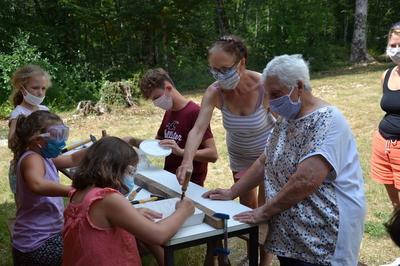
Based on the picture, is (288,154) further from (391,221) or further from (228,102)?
(228,102)

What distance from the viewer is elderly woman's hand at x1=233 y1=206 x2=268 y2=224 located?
2215 mm

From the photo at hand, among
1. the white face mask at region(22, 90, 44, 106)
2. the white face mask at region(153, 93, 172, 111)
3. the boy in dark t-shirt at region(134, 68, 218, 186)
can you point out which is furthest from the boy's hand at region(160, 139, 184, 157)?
the white face mask at region(22, 90, 44, 106)

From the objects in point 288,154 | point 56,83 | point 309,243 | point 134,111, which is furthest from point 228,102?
point 56,83

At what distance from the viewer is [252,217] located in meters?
2.27

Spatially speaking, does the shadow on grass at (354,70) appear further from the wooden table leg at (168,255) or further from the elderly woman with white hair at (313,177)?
the wooden table leg at (168,255)

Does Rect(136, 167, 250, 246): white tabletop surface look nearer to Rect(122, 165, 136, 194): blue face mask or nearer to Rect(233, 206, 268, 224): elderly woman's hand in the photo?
Rect(233, 206, 268, 224): elderly woman's hand

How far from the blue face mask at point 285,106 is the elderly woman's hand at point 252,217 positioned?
1.52 feet

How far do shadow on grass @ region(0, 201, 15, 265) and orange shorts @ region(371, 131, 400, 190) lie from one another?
296 cm

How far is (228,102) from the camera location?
3.15 metres

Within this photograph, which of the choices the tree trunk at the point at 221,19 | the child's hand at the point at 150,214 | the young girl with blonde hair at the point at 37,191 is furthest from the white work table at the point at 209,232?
the tree trunk at the point at 221,19

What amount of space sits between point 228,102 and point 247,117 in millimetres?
165

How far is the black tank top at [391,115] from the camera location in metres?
3.55

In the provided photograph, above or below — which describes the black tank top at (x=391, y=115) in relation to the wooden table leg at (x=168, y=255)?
above

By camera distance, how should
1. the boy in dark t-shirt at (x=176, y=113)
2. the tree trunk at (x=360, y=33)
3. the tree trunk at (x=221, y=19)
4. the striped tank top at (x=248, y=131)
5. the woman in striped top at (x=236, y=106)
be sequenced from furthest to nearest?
the tree trunk at (x=221, y=19) < the tree trunk at (x=360, y=33) < the boy in dark t-shirt at (x=176, y=113) < the striped tank top at (x=248, y=131) < the woman in striped top at (x=236, y=106)
